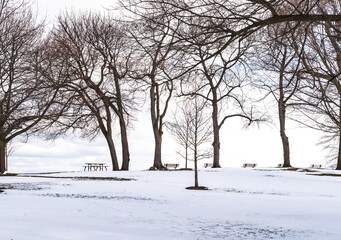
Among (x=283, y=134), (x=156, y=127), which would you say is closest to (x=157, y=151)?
(x=156, y=127)

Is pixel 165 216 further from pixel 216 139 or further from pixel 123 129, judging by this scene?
pixel 216 139

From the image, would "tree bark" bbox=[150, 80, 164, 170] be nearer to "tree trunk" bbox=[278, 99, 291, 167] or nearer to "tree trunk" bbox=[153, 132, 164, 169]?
"tree trunk" bbox=[153, 132, 164, 169]

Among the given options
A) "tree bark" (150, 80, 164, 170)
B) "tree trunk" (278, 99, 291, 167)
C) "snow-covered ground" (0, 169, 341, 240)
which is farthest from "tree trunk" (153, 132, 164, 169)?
"snow-covered ground" (0, 169, 341, 240)

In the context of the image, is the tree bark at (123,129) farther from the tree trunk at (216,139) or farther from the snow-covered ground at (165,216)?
the snow-covered ground at (165,216)

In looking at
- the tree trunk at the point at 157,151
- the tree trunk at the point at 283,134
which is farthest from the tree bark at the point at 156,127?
the tree trunk at the point at 283,134

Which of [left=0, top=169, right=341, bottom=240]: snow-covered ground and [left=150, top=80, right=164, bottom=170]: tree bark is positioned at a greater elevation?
[left=150, top=80, right=164, bottom=170]: tree bark

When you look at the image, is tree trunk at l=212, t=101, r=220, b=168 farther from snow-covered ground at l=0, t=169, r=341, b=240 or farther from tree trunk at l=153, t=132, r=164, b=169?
snow-covered ground at l=0, t=169, r=341, b=240

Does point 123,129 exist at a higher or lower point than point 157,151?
higher

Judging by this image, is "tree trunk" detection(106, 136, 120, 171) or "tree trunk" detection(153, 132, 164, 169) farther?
"tree trunk" detection(106, 136, 120, 171)

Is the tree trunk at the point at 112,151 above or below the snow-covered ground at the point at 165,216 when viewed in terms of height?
above

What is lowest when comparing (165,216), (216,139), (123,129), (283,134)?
(165,216)

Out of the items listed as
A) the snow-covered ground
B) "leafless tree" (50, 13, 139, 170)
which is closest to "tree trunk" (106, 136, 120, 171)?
"leafless tree" (50, 13, 139, 170)

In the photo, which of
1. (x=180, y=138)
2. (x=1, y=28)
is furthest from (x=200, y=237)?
(x=1, y=28)

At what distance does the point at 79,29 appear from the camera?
33.4 m
